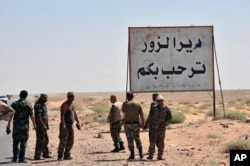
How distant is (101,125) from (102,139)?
33.3ft

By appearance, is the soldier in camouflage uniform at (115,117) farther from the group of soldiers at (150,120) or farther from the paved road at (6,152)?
the paved road at (6,152)

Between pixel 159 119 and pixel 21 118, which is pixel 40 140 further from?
pixel 159 119

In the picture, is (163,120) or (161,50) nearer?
(163,120)

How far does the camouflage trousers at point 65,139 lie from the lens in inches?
581

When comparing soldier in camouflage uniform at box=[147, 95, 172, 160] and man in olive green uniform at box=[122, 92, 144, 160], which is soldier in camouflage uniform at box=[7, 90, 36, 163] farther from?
soldier in camouflage uniform at box=[147, 95, 172, 160]

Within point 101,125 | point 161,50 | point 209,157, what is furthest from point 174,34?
point 209,157

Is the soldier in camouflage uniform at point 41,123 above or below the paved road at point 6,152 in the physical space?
above

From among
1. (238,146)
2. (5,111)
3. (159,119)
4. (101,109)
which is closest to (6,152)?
(5,111)

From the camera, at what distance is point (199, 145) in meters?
19.6

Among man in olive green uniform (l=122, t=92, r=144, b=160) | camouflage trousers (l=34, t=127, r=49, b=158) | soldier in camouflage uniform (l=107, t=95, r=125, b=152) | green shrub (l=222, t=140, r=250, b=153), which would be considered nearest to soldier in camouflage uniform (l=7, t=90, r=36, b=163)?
camouflage trousers (l=34, t=127, r=49, b=158)

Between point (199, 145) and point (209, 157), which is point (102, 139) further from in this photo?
point (209, 157)

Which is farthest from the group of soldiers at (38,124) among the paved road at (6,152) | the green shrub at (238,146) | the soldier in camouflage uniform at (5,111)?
the green shrub at (238,146)

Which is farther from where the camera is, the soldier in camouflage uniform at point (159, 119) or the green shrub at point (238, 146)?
the green shrub at point (238, 146)

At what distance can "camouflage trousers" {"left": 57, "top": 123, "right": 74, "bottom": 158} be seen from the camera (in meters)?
14.8
